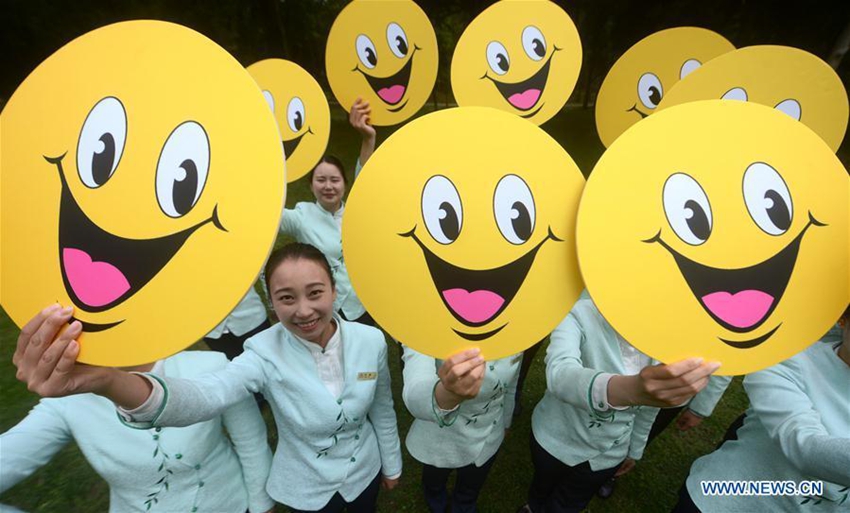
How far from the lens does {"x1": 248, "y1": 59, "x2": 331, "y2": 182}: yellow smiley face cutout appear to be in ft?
7.60

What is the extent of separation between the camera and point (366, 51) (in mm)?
2404

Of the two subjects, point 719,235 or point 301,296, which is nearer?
point 719,235

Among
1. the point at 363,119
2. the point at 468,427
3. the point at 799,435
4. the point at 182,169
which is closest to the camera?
the point at 182,169

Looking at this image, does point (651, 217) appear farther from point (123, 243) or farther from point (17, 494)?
point (17, 494)

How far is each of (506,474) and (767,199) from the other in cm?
195

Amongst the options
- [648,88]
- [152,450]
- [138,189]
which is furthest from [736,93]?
[152,450]

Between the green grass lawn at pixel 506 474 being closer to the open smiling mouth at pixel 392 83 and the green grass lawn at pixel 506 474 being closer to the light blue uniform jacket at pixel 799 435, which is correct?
the light blue uniform jacket at pixel 799 435

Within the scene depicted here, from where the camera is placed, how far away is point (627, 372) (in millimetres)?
1338

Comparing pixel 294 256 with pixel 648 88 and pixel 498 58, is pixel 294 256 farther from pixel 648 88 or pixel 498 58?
pixel 648 88

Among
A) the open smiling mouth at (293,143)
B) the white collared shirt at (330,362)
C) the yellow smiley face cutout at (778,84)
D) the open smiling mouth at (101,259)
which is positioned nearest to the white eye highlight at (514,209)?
the open smiling mouth at (101,259)

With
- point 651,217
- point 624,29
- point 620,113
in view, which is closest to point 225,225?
point 651,217

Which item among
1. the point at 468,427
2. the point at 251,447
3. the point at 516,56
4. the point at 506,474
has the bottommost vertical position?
the point at 506,474

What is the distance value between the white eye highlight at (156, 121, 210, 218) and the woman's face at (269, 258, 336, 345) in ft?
1.50

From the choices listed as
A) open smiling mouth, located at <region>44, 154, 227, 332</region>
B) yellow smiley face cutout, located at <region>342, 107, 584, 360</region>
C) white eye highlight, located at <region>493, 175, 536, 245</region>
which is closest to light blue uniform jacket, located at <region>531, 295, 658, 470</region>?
yellow smiley face cutout, located at <region>342, 107, 584, 360</region>
